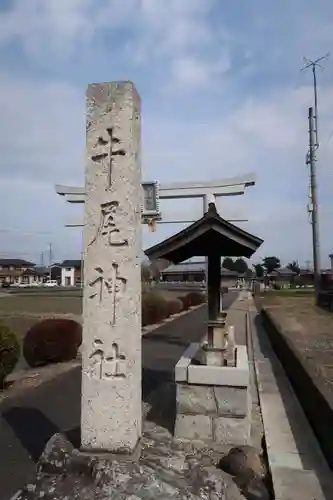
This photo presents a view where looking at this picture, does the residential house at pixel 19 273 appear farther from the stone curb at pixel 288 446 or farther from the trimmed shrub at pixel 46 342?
the stone curb at pixel 288 446

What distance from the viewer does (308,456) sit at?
5277 millimetres

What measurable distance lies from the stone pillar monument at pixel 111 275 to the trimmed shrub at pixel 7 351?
14.5 feet

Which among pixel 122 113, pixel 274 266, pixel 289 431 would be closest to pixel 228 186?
pixel 289 431

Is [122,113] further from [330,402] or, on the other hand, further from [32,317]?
[32,317]

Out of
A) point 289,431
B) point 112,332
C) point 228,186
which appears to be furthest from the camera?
point 228,186

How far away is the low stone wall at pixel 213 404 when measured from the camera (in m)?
5.63

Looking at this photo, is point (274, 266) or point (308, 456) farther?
point (274, 266)

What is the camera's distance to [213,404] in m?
5.69

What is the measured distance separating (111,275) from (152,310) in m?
17.7

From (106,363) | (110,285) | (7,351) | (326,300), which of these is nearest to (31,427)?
(7,351)

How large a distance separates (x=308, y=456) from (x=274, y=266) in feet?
304

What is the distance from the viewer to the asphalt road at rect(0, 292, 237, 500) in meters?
4.94

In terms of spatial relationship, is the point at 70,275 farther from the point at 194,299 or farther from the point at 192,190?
the point at 192,190

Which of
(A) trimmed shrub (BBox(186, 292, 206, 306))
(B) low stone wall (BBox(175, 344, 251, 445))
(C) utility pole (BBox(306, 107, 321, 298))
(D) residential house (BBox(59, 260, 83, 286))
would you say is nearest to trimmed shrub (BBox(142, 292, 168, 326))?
(C) utility pole (BBox(306, 107, 321, 298))
